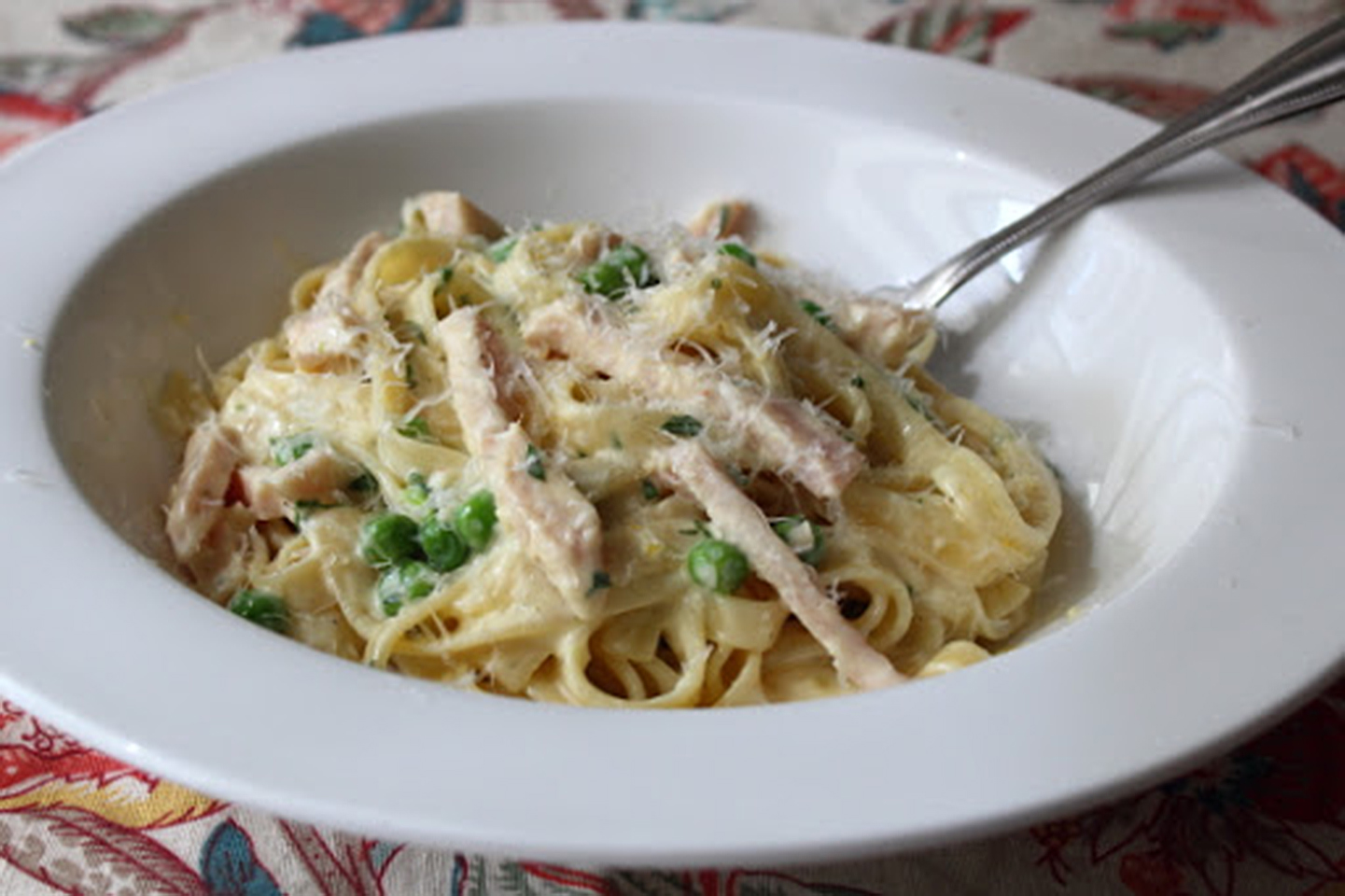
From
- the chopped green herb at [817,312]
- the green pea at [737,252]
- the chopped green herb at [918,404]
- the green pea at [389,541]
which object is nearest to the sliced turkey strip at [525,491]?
the green pea at [389,541]

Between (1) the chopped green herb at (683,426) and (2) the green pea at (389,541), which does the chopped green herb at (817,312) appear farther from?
(2) the green pea at (389,541)

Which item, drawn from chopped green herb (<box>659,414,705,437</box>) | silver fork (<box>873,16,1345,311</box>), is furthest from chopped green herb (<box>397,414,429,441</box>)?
silver fork (<box>873,16,1345,311</box>)

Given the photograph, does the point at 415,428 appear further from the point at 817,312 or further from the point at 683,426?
the point at 817,312

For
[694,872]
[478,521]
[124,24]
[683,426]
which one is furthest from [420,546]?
[124,24]

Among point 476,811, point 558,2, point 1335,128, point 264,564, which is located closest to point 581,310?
point 264,564

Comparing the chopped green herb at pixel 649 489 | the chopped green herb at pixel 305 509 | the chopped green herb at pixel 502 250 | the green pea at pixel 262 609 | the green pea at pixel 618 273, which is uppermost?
the green pea at pixel 618 273

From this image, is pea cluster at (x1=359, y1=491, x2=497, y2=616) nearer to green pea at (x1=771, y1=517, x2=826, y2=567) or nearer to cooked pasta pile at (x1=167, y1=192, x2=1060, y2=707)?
cooked pasta pile at (x1=167, y1=192, x2=1060, y2=707)
